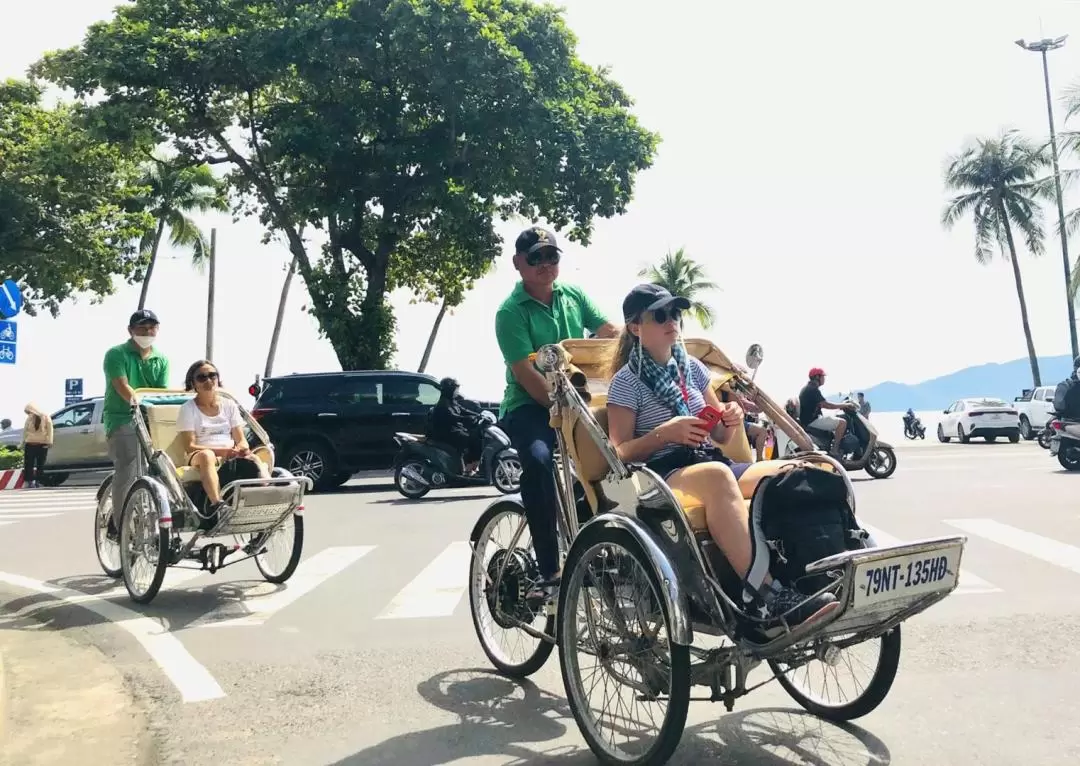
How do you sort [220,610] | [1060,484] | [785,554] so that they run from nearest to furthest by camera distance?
[785,554] → [220,610] → [1060,484]

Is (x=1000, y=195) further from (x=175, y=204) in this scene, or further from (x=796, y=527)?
(x=796, y=527)

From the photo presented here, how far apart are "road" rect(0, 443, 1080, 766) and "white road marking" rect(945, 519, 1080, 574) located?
36 mm

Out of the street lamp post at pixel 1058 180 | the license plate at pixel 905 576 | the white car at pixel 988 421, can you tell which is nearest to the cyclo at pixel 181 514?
the license plate at pixel 905 576

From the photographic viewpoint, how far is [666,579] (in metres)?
3.47

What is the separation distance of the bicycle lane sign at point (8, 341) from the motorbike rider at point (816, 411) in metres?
10.4

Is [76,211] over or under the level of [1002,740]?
over

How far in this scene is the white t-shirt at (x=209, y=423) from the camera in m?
7.85

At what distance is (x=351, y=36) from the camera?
2445cm

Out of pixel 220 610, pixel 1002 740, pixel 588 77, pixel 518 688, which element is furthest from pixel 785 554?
pixel 588 77

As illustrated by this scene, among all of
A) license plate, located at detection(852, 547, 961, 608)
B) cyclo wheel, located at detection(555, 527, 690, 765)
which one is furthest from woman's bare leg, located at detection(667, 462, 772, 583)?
license plate, located at detection(852, 547, 961, 608)

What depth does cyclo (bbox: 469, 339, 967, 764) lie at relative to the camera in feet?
11.2

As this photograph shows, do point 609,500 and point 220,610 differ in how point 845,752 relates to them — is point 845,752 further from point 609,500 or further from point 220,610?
point 220,610

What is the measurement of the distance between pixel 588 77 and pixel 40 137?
605 inches

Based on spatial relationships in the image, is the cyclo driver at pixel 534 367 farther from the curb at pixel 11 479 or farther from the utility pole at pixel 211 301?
the utility pole at pixel 211 301
